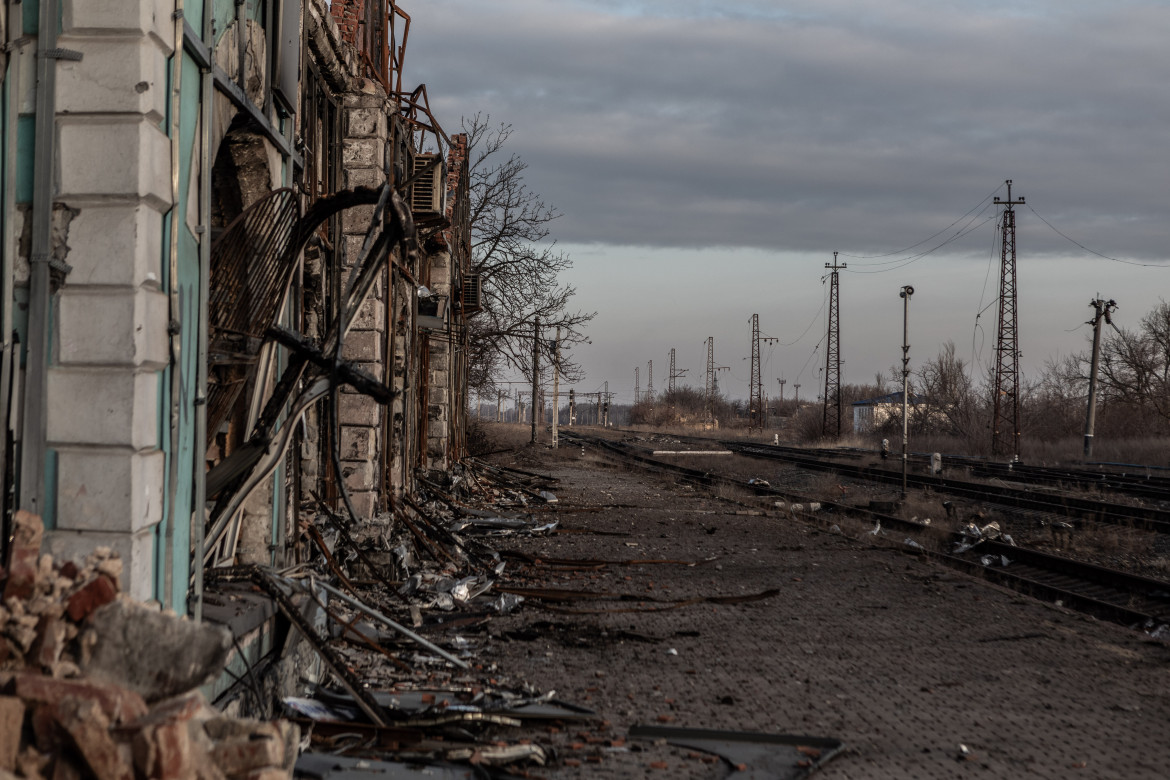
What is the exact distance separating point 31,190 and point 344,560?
612cm

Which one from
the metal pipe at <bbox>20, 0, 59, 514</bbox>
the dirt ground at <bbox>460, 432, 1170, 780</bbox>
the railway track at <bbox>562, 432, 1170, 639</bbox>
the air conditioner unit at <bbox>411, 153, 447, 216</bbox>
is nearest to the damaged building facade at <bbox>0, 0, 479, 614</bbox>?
the metal pipe at <bbox>20, 0, 59, 514</bbox>

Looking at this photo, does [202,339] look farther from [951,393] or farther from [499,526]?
[951,393]

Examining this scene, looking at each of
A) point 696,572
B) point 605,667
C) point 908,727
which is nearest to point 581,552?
point 696,572

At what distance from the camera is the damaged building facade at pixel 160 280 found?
144 inches

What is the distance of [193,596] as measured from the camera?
444 centimetres

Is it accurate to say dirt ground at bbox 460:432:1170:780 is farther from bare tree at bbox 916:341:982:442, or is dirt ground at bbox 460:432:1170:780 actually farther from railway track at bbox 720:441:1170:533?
bare tree at bbox 916:341:982:442

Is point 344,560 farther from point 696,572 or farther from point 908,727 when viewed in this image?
point 908,727

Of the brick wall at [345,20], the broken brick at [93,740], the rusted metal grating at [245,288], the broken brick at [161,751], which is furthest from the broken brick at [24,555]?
the brick wall at [345,20]

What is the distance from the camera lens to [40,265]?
3617mm

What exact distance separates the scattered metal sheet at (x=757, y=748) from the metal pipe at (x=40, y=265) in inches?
132

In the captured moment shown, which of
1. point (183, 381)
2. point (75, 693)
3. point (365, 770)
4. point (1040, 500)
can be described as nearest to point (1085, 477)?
point (1040, 500)

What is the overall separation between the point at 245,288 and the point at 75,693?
3309 mm

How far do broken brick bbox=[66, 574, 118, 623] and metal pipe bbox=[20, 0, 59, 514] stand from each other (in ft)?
2.29

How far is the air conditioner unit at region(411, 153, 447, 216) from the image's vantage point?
546 inches
